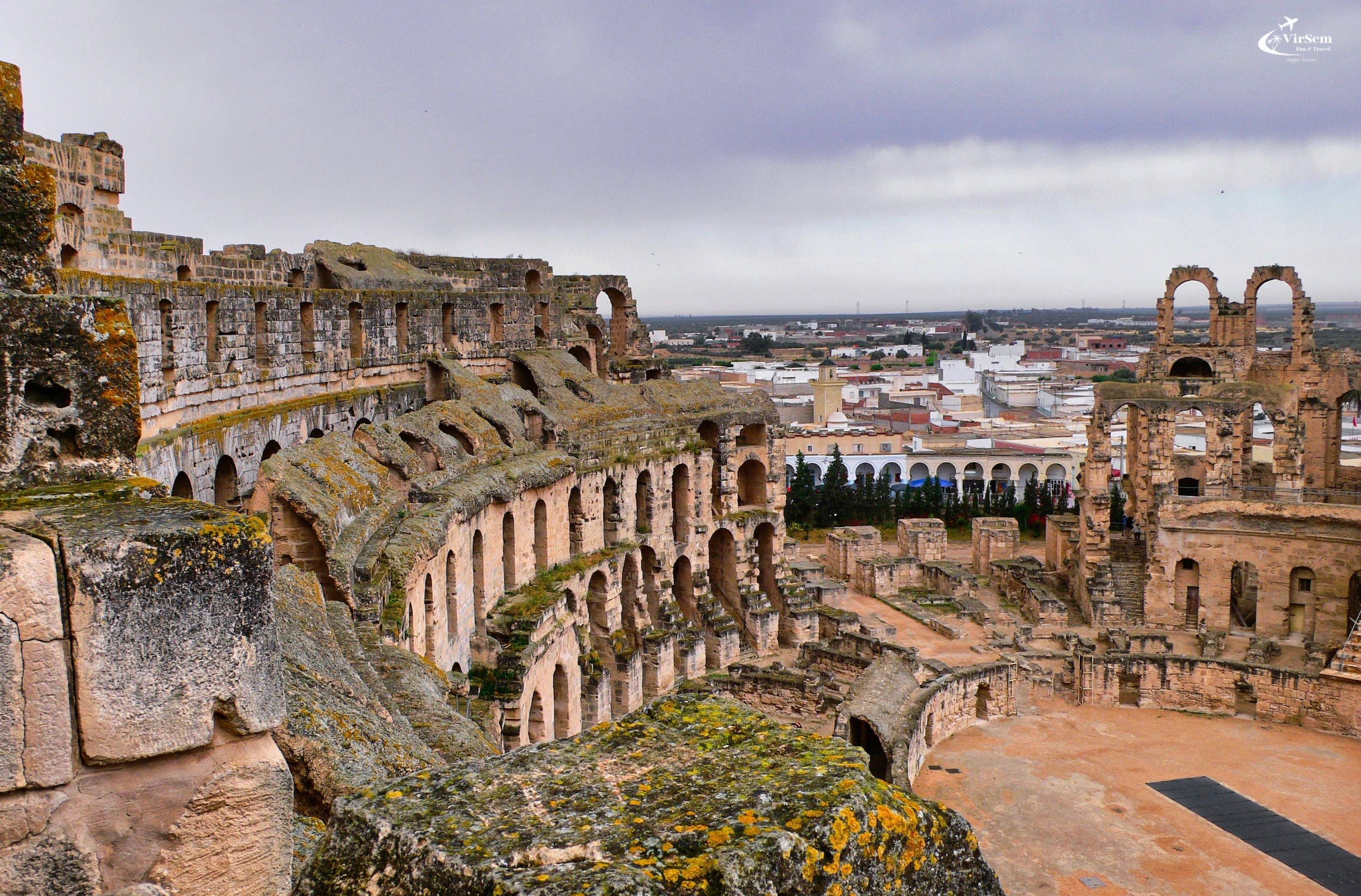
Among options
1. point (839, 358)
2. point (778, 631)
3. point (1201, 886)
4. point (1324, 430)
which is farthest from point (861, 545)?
point (839, 358)

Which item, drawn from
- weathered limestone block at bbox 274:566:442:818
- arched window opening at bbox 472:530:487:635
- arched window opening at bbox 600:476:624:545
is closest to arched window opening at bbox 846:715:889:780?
arched window opening at bbox 600:476:624:545

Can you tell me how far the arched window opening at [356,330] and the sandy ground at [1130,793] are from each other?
12.9m

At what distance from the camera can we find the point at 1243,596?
32.9 meters

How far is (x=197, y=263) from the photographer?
18984mm

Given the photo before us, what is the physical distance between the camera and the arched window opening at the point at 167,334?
517 inches

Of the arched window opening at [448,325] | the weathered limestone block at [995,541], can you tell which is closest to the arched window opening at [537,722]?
the arched window opening at [448,325]

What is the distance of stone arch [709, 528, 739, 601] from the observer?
30.7m

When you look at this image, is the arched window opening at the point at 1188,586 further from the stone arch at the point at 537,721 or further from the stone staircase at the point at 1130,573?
the stone arch at the point at 537,721

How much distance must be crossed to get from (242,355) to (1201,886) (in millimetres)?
16030

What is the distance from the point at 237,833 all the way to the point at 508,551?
16.2 metres

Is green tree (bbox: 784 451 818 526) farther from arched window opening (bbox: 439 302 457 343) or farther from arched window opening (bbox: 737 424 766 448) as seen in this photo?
arched window opening (bbox: 439 302 457 343)

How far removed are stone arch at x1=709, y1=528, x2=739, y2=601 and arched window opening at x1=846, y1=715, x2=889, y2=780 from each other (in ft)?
29.3

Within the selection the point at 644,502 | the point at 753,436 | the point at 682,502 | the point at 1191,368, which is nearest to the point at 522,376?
the point at 644,502

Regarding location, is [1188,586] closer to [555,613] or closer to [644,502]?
[644,502]
